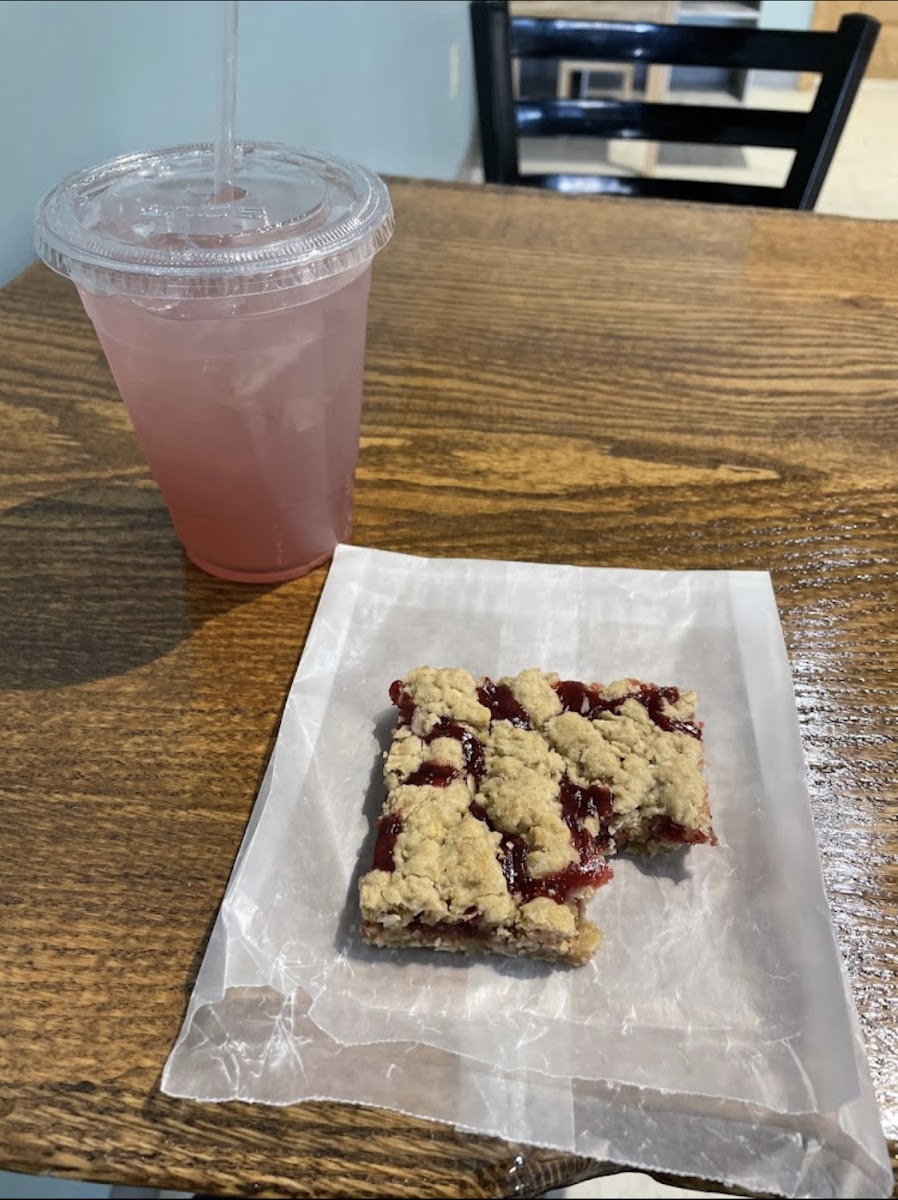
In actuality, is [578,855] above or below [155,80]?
below

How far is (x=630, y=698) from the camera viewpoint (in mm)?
557

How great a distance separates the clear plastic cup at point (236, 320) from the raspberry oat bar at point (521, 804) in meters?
0.17

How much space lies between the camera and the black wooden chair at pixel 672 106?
4.05 ft

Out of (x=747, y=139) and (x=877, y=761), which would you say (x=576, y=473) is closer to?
(x=877, y=761)

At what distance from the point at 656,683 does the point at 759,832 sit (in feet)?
0.40

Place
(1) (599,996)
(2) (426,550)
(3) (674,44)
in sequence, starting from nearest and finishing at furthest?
(1) (599,996) → (2) (426,550) → (3) (674,44)

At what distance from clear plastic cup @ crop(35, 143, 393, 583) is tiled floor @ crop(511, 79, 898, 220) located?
2902mm

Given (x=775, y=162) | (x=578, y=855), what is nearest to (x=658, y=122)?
(x=578, y=855)

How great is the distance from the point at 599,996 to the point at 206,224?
48 centimetres

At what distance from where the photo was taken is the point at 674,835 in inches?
19.7

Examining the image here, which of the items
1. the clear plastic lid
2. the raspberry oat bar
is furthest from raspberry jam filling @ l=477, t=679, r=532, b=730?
the clear plastic lid

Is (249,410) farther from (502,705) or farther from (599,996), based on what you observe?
(599,996)

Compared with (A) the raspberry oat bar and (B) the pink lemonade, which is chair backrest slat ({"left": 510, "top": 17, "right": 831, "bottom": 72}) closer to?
(B) the pink lemonade

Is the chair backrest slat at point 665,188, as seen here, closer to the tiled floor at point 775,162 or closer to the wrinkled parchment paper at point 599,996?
the wrinkled parchment paper at point 599,996
